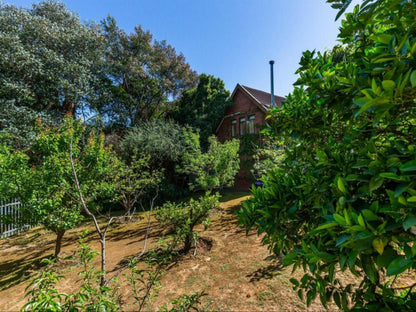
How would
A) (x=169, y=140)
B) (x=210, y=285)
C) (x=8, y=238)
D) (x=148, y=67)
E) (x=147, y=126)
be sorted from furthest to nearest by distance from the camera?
(x=148, y=67) → (x=147, y=126) → (x=169, y=140) → (x=8, y=238) → (x=210, y=285)

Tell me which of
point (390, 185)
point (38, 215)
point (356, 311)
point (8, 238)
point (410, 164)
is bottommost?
point (8, 238)

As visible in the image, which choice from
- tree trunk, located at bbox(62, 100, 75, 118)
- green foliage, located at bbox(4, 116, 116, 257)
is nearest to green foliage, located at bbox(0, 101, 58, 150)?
tree trunk, located at bbox(62, 100, 75, 118)

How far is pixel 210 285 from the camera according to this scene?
3.60 metres

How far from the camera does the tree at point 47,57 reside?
34.8ft

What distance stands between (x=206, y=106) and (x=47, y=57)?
10660 mm

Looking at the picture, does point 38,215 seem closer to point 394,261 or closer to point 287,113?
point 287,113

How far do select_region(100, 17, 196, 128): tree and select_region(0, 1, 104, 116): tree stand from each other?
10.7ft

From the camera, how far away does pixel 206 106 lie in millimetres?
15812

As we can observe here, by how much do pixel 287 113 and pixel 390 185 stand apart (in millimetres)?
977

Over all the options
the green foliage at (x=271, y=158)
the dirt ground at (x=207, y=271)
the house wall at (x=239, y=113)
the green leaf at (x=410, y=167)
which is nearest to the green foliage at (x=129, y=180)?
the dirt ground at (x=207, y=271)

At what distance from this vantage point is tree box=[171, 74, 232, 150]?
51.5ft

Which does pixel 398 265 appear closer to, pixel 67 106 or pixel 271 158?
pixel 271 158

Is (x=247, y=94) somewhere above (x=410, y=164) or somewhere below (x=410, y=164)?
above

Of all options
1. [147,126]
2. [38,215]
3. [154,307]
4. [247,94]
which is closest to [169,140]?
[147,126]
